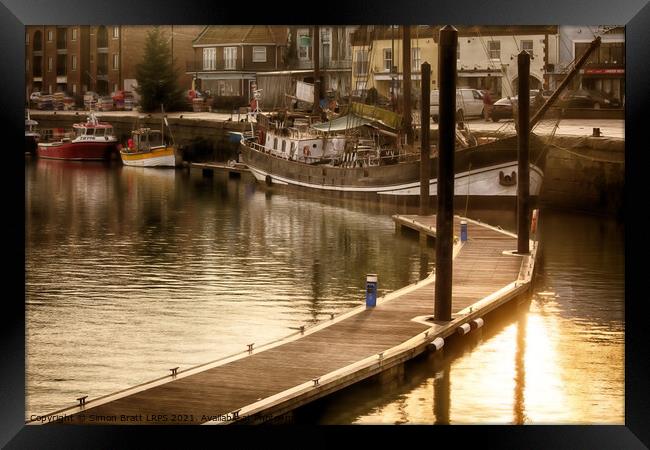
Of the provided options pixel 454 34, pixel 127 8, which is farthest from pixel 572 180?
pixel 127 8

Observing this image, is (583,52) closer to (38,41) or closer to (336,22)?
(38,41)

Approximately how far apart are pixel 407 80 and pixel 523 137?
11442mm

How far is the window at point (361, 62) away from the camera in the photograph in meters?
28.6

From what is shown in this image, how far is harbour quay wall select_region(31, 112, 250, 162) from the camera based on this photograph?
21.4 m

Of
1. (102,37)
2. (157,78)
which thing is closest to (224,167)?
(102,37)

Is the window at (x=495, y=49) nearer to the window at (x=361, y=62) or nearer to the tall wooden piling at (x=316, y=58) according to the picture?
the tall wooden piling at (x=316, y=58)

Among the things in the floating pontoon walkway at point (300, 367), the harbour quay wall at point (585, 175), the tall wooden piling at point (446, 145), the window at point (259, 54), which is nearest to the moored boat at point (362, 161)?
the harbour quay wall at point (585, 175)

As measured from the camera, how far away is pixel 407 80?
2902 cm

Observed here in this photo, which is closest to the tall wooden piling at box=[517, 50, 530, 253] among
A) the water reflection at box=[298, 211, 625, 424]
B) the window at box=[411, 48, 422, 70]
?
the water reflection at box=[298, 211, 625, 424]

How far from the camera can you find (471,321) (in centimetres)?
1395

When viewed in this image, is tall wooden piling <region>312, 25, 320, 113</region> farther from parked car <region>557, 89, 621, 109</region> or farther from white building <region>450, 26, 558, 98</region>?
parked car <region>557, 89, 621, 109</region>

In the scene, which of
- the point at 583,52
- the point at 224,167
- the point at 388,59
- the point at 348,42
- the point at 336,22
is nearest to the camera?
the point at 336,22
